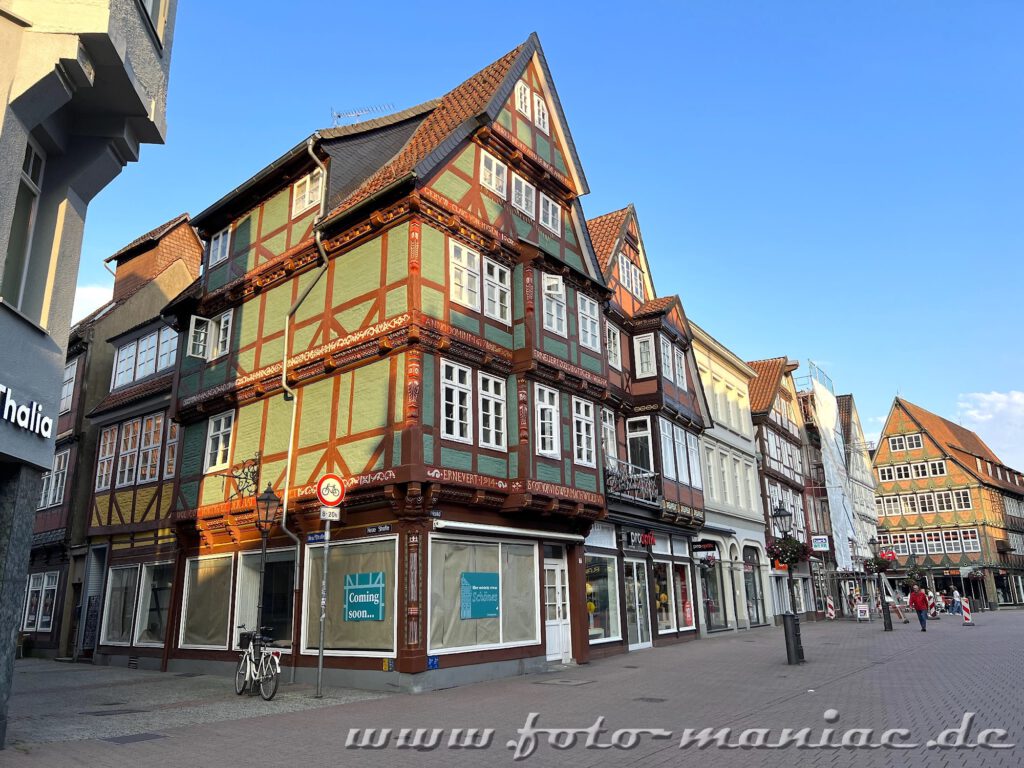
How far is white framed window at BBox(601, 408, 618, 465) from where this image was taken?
2270cm

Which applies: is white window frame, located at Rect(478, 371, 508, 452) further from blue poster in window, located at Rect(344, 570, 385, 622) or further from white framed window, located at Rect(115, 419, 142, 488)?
white framed window, located at Rect(115, 419, 142, 488)

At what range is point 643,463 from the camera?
24797 mm

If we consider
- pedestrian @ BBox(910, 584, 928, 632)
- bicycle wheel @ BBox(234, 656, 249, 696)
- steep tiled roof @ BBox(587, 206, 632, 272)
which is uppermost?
steep tiled roof @ BBox(587, 206, 632, 272)

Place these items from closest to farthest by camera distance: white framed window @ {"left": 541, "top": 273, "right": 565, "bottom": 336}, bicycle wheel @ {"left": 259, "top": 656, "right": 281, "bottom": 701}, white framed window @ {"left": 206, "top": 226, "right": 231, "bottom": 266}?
bicycle wheel @ {"left": 259, "top": 656, "right": 281, "bottom": 701} → white framed window @ {"left": 541, "top": 273, "right": 565, "bottom": 336} → white framed window @ {"left": 206, "top": 226, "right": 231, "bottom": 266}

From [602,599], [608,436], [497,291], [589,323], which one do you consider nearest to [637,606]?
[602,599]

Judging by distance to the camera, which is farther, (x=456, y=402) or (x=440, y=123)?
(x=440, y=123)

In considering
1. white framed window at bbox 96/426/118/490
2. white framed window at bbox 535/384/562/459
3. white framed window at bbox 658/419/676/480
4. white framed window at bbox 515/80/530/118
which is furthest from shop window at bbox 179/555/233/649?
white framed window at bbox 515/80/530/118

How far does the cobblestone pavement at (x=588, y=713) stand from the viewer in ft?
27.5

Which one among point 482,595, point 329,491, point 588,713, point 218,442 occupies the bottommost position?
point 588,713

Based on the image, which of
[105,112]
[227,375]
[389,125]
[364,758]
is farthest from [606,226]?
[364,758]

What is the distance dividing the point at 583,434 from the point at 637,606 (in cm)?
684

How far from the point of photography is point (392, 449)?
15461 mm

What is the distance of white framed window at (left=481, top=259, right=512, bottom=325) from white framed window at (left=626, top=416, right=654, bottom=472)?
27.1ft

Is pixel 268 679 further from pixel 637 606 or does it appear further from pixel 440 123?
pixel 440 123
